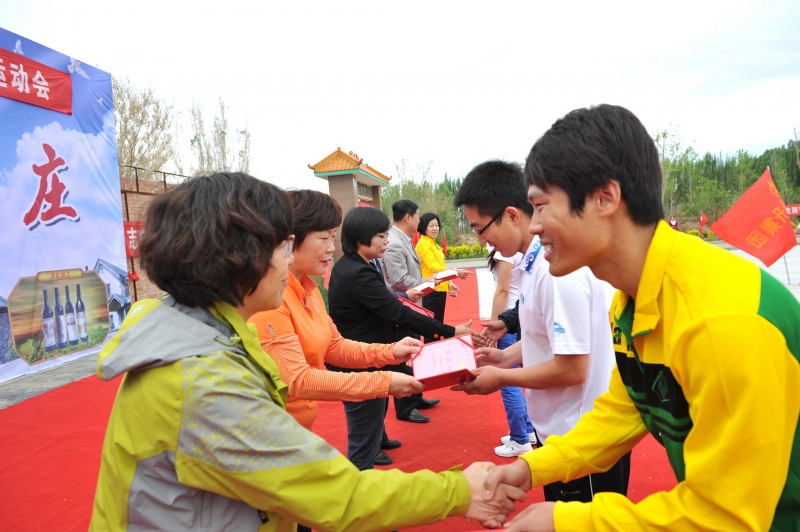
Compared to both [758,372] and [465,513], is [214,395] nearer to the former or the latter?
[465,513]

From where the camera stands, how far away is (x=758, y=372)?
0.88 meters

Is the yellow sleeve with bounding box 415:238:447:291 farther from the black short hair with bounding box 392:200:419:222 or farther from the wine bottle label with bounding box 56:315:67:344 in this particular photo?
the wine bottle label with bounding box 56:315:67:344

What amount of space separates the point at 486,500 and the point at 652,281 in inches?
34.0

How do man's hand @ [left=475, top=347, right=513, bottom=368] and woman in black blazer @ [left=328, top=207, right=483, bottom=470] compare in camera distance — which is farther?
woman in black blazer @ [left=328, top=207, right=483, bottom=470]

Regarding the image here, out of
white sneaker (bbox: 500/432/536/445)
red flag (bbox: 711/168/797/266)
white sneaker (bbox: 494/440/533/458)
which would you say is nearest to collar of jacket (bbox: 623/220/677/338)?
white sneaker (bbox: 494/440/533/458)

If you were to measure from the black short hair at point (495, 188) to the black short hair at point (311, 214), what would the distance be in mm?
694

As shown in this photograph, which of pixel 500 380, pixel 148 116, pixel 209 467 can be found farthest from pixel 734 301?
pixel 148 116

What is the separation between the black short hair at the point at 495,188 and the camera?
7.88 ft

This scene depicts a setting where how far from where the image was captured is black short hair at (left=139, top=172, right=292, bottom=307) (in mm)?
1227

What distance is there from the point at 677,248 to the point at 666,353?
232mm

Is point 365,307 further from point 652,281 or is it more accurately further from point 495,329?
point 652,281

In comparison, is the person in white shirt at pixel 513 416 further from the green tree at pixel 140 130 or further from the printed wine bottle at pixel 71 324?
the green tree at pixel 140 130

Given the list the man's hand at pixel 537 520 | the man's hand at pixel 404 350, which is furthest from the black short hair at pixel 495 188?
the man's hand at pixel 537 520

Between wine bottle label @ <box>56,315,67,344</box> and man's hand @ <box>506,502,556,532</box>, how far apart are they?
7.94 meters
